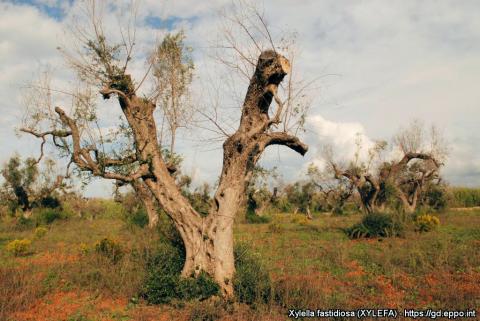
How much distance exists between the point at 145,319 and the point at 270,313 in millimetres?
2989

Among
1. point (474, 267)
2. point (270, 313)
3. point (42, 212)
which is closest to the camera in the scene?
point (270, 313)

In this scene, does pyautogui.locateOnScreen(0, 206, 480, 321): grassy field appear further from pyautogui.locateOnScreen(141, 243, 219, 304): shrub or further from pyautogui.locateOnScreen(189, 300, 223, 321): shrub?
pyautogui.locateOnScreen(141, 243, 219, 304): shrub

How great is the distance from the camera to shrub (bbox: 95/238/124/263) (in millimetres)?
13164

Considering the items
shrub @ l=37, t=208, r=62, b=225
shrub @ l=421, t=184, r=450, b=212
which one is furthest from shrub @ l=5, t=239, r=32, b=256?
shrub @ l=421, t=184, r=450, b=212

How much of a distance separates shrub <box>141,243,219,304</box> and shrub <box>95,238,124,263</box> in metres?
3.14

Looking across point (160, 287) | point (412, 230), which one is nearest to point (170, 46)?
point (160, 287)

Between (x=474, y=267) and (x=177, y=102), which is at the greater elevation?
(x=177, y=102)

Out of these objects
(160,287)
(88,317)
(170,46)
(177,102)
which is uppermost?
(170,46)

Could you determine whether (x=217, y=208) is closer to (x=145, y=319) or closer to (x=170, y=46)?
(x=145, y=319)

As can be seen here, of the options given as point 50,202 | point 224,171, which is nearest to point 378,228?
point 224,171

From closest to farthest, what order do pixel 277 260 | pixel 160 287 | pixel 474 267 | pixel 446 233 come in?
pixel 160 287
pixel 474 267
pixel 277 260
pixel 446 233

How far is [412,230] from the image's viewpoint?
20828 millimetres

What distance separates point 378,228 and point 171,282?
1508 centimetres

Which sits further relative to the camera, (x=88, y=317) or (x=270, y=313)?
(x=88, y=317)
